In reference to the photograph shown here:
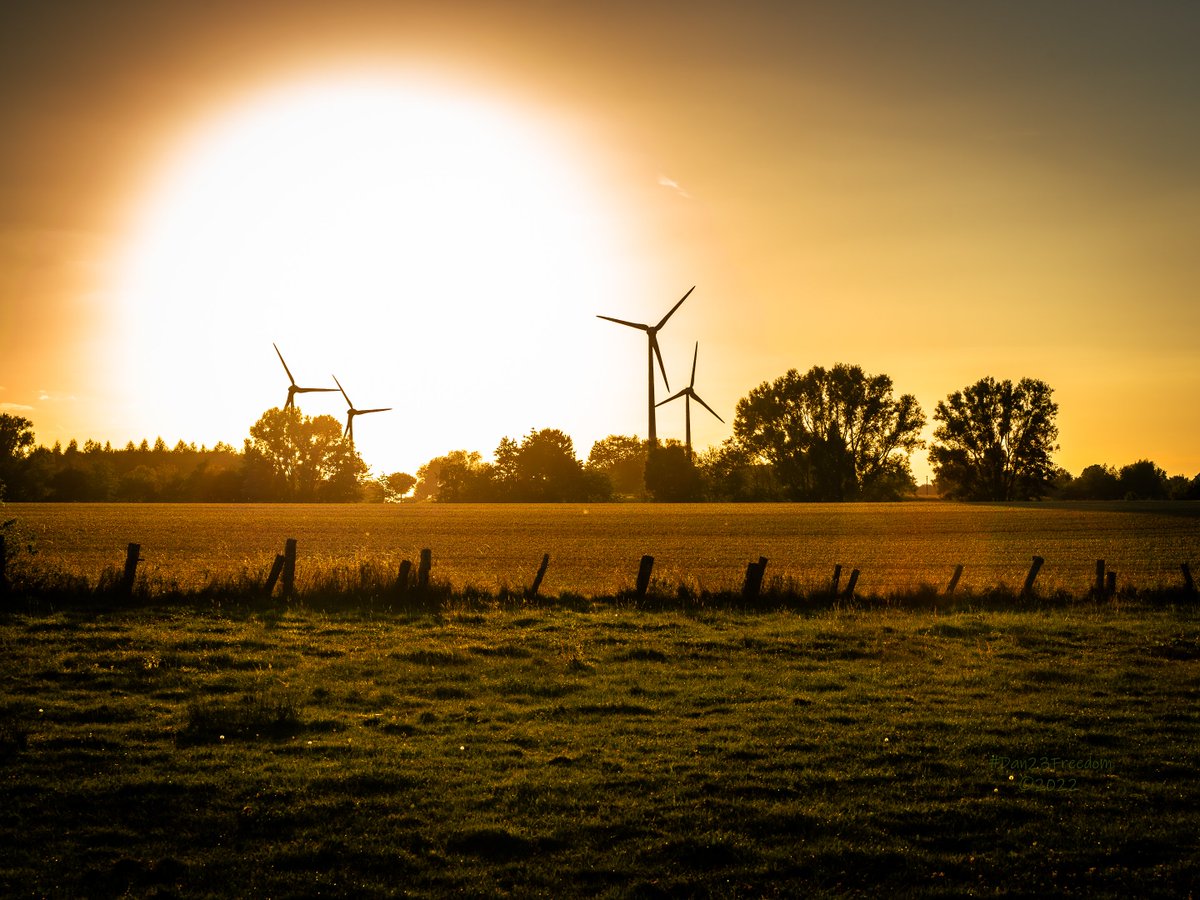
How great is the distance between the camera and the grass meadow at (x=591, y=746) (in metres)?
7.47

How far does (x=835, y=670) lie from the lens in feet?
50.5

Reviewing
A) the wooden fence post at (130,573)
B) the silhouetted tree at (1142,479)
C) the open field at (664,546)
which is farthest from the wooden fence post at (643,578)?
the silhouetted tree at (1142,479)

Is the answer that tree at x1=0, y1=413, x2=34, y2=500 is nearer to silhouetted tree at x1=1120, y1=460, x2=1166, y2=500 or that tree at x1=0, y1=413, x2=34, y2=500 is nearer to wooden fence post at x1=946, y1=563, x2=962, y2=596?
wooden fence post at x1=946, y1=563, x2=962, y2=596

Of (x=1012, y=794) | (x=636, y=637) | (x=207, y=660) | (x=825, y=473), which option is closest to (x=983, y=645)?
(x=636, y=637)

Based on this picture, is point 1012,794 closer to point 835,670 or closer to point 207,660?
point 835,670

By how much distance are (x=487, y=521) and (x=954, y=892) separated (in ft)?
235

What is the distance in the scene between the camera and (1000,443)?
150m

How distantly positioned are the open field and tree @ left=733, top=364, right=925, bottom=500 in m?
63.6

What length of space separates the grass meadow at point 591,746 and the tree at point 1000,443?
5289 inches

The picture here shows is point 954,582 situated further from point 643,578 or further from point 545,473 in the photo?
point 545,473

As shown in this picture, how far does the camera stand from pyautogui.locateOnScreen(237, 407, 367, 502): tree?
5758 inches

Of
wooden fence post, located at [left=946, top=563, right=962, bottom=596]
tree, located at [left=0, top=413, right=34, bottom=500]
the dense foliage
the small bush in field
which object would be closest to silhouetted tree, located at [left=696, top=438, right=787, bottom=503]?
the dense foliage

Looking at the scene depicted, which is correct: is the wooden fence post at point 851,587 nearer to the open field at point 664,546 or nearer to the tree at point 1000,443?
the open field at point 664,546

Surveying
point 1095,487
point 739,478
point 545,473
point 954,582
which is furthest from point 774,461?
point 954,582
